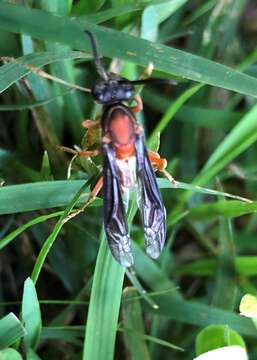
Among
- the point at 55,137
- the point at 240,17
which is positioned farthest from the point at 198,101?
the point at 55,137

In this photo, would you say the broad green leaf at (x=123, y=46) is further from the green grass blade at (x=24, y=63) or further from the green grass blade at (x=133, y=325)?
the green grass blade at (x=133, y=325)

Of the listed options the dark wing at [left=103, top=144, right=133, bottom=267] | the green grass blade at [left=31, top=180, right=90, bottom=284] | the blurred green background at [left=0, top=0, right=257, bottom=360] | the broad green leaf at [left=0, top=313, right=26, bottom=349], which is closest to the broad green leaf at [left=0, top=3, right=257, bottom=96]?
the blurred green background at [left=0, top=0, right=257, bottom=360]

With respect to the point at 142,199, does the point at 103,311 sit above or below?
below

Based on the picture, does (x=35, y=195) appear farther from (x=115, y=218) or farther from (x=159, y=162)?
(x=159, y=162)

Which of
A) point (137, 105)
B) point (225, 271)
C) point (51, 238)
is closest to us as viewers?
point (51, 238)

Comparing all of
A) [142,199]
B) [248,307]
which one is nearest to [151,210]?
[142,199]

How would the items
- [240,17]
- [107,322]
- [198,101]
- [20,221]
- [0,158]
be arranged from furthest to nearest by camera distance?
[240,17] → [198,101] → [20,221] → [0,158] → [107,322]

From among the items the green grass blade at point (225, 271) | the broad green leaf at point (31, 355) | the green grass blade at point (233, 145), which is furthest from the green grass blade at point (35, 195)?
the green grass blade at point (225, 271)

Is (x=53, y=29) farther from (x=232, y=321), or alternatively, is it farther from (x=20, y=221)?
(x=232, y=321)
